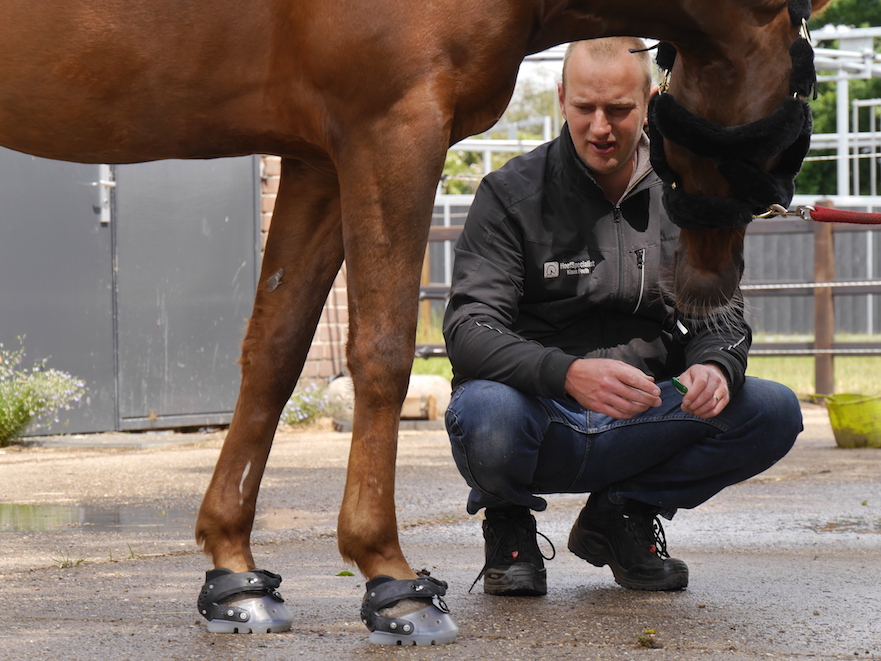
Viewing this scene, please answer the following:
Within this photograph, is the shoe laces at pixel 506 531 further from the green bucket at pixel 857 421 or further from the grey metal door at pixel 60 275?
the grey metal door at pixel 60 275

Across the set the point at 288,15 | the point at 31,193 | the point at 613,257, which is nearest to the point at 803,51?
the point at 613,257

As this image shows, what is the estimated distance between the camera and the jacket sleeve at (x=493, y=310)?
284cm

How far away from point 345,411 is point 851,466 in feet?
12.3

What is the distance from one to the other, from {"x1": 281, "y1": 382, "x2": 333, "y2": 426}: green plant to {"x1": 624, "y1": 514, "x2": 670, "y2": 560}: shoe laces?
17.4 ft

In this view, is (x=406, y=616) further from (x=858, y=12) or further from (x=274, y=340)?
→ (x=858, y=12)

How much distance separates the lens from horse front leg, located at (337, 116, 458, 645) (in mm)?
2281

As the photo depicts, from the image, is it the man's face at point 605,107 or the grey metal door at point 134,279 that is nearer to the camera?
the man's face at point 605,107

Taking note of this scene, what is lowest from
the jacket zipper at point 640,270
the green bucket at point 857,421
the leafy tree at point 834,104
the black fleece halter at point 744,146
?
the green bucket at point 857,421

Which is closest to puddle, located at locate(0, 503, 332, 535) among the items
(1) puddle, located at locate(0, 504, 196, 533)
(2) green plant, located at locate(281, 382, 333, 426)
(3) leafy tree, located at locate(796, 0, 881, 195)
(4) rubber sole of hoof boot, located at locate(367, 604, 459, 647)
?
(1) puddle, located at locate(0, 504, 196, 533)

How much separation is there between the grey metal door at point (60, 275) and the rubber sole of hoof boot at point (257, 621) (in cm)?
519

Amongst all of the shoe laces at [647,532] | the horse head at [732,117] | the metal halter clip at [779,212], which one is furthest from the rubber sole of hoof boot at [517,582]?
the metal halter clip at [779,212]

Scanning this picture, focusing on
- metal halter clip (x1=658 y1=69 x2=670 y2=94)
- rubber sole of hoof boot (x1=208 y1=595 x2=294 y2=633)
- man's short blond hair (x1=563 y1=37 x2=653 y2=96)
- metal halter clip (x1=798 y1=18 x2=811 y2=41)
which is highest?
man's short blond hair (x1=563 y1=37 x2=653 y2=96)

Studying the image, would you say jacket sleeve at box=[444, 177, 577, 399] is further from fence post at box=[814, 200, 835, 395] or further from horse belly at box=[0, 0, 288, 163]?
fence post at box=[814, 200, 835, 395]

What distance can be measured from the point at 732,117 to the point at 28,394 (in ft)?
17.4
